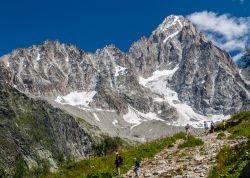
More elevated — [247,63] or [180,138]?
[247,63]

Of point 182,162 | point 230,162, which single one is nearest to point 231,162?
point 230,162

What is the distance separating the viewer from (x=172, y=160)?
1107 inches

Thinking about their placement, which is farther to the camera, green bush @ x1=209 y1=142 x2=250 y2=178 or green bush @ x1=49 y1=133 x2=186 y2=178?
green bush @ x1=49 y1=133 x2=186 y2=178

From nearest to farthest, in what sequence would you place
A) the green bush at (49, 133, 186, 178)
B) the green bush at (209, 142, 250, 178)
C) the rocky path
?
the green bush at (209, 142, 250, 178) < the rocky path < the green bush at (49, 133, 186, 178)

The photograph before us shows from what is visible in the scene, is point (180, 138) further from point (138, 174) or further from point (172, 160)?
point (138, 174)

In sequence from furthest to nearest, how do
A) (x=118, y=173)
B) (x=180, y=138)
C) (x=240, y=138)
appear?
(x=180, y=138) → (x=240, y=138) → (x=118, y=173)

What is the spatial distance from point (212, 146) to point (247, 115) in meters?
15.5

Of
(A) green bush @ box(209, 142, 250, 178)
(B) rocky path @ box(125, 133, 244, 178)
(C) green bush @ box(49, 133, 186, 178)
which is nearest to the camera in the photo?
(A) green bush @ box(209, 142, 250, 178)

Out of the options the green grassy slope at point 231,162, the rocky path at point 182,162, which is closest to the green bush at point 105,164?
the rocky path at point 182,162

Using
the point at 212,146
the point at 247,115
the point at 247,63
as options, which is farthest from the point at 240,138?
Answer: the point at 247,63

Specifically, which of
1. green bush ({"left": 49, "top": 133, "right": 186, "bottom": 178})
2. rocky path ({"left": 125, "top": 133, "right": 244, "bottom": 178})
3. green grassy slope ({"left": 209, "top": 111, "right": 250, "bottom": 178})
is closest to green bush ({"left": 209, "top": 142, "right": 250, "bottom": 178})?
green grassy slope ({"left": 209, "top": 111, "right": 250, "bottom": 178})

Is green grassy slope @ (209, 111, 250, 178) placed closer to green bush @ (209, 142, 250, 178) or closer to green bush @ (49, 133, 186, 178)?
green bush @ (209, 142, 250, 178)

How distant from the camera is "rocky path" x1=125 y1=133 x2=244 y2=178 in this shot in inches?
918

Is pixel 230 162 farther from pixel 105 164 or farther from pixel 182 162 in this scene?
pixel 105 164
